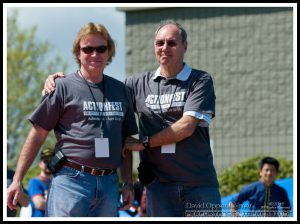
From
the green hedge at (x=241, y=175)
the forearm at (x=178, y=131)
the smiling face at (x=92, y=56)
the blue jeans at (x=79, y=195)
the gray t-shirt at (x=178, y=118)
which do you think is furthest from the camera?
the green hedge at (x=241, y=175)

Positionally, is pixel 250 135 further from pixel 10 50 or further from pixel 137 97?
pixel 10 50

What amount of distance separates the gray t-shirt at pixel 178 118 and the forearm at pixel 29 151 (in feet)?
3.57

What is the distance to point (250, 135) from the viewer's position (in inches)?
719

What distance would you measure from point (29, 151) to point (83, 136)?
0.46 metres

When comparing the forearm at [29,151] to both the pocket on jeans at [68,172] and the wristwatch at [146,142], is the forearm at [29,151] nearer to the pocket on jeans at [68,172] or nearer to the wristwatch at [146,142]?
the pocket on jeans at [68,172]

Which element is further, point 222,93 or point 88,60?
point 222,93

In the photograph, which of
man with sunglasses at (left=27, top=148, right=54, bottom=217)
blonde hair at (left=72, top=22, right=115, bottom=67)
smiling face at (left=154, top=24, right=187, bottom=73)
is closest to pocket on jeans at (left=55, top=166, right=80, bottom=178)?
blonde hair at (left=72, top=22, right=115, bottom=67)

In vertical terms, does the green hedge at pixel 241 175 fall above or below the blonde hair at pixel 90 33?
below

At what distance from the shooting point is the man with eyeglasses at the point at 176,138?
7.01m

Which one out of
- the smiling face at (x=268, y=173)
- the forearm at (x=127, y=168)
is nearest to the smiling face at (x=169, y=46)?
the forearm at (x=127, y=168)

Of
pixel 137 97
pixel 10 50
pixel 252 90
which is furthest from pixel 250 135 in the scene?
pixel 10 50

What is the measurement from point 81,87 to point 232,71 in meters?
12.4

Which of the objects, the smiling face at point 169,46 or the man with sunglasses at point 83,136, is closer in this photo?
the man with sunglasses at point 83,136

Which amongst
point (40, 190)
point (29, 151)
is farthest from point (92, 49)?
point (40, 190)
